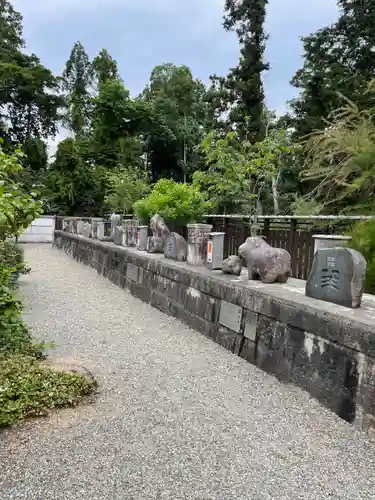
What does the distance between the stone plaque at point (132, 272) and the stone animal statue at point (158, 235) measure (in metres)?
0.36

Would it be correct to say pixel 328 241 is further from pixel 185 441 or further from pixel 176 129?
pixel 176 129

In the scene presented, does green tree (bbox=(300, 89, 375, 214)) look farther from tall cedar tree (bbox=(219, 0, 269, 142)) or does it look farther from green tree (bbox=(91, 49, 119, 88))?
green tree (bbox=(91, 49, 119, 88))

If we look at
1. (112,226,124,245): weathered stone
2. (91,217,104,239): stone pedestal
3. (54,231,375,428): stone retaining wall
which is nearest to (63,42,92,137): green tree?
(91,217,104,239): stone pedestal

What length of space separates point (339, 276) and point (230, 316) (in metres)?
1.04

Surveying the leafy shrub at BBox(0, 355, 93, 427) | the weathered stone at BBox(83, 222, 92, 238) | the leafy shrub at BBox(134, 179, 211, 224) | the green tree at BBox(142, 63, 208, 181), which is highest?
the green tree at BBox(142, 63, 208, 181)

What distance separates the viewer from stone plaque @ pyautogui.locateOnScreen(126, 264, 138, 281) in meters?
5.83

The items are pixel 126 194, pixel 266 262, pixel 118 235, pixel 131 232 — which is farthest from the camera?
pixel 126 194

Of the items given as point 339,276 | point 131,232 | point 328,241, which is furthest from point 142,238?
point 339,276

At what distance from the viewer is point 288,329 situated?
275cm

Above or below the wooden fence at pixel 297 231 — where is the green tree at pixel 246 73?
above

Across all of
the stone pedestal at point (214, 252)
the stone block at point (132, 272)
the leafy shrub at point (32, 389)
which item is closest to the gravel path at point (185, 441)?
the leafy shrub at point (32, 389)

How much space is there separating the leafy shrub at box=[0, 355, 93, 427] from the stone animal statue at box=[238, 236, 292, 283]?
1.72 meters

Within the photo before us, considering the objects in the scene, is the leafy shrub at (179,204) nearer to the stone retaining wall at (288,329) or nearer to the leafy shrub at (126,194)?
the stone retaining wall at (288,329)

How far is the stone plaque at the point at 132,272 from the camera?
583cm
